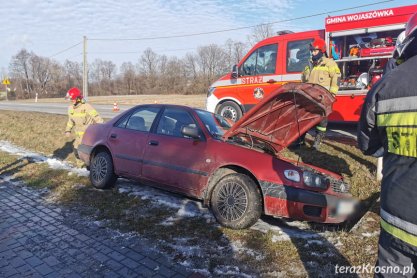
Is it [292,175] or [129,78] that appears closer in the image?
[292,175]

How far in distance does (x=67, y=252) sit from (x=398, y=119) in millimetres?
3413

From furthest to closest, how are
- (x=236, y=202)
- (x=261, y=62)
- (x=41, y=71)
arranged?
(x=41, y=71)
(x=261, y=62)
(x=236, y=202)

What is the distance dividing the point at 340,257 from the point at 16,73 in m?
97.3

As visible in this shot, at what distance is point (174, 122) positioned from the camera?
17.0 feet

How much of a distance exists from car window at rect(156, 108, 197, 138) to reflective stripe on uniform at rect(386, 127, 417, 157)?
10.8 feet

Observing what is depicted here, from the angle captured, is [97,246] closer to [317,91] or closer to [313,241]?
[313,241]

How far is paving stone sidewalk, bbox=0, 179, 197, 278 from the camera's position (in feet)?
11.0

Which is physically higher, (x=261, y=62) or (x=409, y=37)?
(x=261, y=62)

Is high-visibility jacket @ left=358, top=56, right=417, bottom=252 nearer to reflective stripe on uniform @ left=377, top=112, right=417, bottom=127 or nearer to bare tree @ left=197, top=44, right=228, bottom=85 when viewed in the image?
reflective stripe on uniform @ left=377, top=112, right=417, bottom=127

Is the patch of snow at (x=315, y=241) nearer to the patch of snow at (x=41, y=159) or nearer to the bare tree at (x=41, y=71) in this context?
the patch of snow at (x=41, y=159)

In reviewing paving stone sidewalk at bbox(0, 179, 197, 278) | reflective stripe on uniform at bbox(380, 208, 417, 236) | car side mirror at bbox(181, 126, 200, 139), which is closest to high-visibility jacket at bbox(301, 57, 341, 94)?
car side mirror at bbox(181, 126, 200, 139)

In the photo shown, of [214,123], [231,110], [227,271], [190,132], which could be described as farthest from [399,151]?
[231,110]

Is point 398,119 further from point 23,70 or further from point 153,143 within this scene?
point 23,70

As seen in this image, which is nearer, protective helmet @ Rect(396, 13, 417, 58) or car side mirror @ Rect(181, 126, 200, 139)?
protective helmet @ Rect(396, 13, 417, 58)
